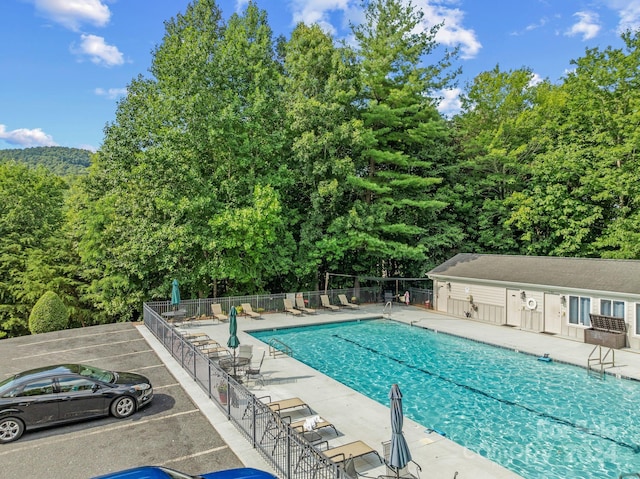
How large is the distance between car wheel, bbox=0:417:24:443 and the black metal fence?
404 centimetres

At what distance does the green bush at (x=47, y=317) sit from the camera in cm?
1969

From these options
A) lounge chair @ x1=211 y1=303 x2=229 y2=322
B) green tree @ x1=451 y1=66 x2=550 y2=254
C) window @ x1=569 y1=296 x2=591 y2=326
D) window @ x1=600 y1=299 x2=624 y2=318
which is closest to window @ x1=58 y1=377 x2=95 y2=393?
lounge chair @ x1=211 y1=303 x2=229 y2=322

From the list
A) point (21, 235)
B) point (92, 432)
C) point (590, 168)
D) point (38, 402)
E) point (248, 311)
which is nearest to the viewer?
point (38, 402)

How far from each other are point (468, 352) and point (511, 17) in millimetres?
20908

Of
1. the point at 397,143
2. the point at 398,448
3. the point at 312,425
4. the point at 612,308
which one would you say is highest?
the point at 397,143

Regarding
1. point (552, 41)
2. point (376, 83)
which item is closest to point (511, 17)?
point (552, 41)

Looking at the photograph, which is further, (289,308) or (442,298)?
(442,298)

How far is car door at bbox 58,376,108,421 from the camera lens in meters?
9.09

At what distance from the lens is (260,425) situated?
834 cm

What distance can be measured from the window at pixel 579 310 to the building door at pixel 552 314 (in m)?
0.50

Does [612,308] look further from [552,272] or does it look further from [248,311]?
[248,311]

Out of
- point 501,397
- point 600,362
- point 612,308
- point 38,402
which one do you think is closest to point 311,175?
point 612,308

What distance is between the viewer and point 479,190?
30.5 metres

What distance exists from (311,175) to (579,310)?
1583cm
